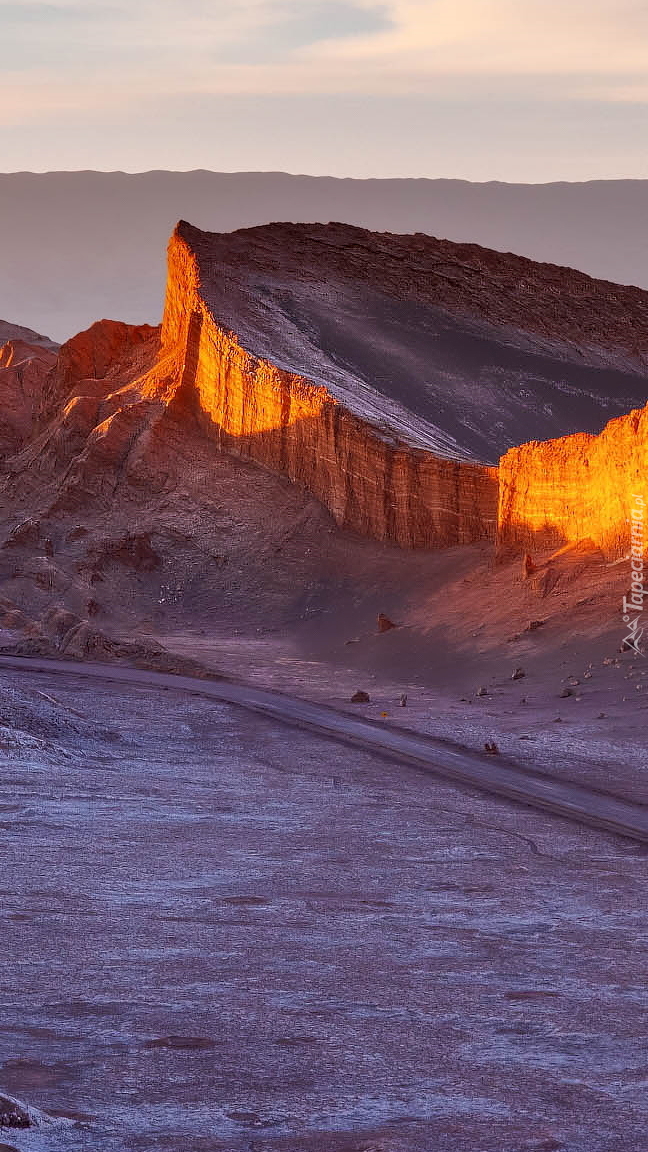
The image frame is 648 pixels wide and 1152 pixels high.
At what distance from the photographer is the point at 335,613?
94.7ft

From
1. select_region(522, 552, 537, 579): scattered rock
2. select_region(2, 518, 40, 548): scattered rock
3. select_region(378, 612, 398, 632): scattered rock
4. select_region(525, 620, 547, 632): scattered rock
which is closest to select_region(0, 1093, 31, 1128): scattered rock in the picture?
select_region(525, 620, 547, 632): scattered rock

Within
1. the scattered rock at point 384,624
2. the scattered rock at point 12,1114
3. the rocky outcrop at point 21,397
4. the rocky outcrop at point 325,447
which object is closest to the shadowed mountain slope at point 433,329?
the rocky outcrop at point 325,447

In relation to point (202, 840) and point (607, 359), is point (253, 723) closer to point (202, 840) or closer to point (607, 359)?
point (202, 840)

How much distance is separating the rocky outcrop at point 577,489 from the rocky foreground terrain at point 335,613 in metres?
0.07

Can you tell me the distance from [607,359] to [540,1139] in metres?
41.4

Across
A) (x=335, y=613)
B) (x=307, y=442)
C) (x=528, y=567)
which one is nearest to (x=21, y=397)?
(x=307, y=442)

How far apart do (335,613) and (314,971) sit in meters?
21.2

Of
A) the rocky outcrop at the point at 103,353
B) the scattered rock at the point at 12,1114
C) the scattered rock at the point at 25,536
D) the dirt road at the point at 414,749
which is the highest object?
the rocky outcrop at the point at 103,353

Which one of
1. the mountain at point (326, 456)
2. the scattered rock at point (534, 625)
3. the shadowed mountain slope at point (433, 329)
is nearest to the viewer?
the scattered rock at point (534, 625)

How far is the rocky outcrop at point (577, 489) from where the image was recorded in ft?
75.6

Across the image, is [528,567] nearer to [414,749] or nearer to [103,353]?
[414,749]

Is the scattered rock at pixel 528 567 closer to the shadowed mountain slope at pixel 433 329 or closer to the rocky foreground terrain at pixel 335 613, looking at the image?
the rocky foreground terrain at pixel 335 613

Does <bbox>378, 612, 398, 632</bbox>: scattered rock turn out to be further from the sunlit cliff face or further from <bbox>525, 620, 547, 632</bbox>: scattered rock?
<bbox>525, 620, 547, 632</bbox>: scattered rock

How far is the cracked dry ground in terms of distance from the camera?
5.79 metres
